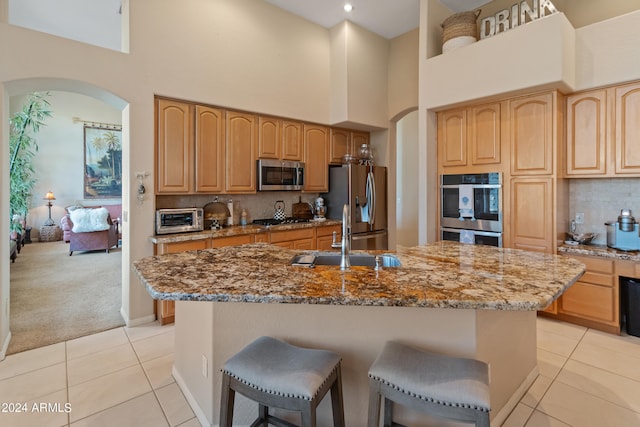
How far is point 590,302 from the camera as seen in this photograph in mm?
3188

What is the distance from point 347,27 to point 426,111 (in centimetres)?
184

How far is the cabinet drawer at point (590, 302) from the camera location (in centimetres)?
309

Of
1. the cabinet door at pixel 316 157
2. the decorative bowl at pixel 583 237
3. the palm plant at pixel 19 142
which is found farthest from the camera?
the palm plant at pixel 19 142

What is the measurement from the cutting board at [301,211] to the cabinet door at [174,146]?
171 cm

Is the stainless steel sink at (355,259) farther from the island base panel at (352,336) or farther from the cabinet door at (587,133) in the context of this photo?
the cabinet door at (587,133)

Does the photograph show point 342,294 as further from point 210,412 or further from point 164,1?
point 164,1

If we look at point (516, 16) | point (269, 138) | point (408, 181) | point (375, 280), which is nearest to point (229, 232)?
point (269, 138)

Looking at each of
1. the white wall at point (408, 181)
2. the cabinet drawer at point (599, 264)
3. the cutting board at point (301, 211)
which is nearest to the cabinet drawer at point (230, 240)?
the cutting board at point (301, 211)

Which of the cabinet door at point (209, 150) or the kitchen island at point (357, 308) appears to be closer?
the kitchen island at point (357, 308)

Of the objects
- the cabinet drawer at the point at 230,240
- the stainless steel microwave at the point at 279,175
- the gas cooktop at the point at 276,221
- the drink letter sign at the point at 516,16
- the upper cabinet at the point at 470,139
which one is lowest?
the cabinet drawer at the point at 230,240

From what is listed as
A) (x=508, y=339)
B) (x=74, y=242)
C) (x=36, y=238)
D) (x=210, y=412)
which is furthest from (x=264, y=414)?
(x=36, y=238)

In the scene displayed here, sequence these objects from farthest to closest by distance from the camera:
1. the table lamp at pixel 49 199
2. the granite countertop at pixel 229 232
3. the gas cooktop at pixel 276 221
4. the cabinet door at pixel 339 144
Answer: the table lamp at pixel 49 199 → the cabinet door at pixel 339 144 → the gas cooktop at pixel 276 221 → the granite countertop at pixel 229 232

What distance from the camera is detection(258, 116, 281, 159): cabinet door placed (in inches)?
168

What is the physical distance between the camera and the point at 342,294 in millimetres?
1321
